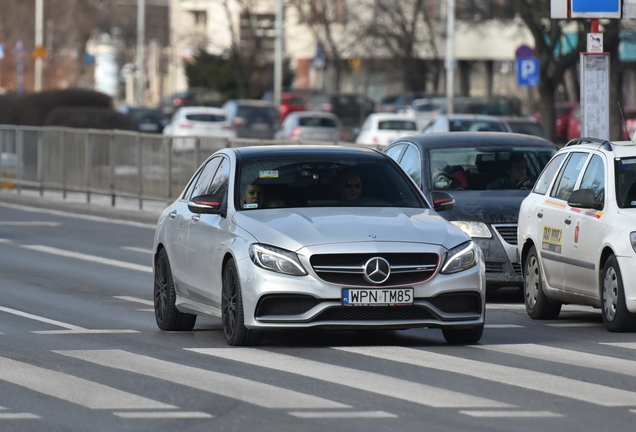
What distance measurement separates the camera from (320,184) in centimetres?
1117

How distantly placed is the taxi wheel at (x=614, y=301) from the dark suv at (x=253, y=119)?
40803 millimetres

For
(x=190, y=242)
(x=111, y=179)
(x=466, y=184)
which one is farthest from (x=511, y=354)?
(x=111, y=179)

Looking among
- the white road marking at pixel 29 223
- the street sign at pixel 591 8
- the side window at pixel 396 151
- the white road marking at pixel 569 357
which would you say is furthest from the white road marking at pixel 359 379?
the white road marking at pixel 29 223

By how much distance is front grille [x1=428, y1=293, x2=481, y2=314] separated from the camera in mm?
10281

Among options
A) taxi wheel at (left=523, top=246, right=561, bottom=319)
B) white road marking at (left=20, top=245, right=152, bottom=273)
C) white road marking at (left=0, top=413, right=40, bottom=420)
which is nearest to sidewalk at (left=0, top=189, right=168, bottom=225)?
white road marking at (left=20, top=245, right=152, bottom=273)

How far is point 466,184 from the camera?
50.1 feet

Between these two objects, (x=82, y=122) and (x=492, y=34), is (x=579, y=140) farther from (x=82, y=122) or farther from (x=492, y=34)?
(x=492, y=34)

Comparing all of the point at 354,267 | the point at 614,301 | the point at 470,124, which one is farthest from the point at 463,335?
the point at 470,124

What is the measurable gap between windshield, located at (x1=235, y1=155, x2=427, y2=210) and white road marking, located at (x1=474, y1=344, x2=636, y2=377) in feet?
4.25

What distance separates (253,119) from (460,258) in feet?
144

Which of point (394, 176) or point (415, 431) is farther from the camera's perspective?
point (394, 176)

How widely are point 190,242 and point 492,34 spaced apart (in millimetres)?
72674

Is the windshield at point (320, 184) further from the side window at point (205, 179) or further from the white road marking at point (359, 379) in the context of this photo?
the white road marking at point (359, 379)

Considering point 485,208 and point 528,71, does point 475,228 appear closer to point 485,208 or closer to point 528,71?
point 485,208
